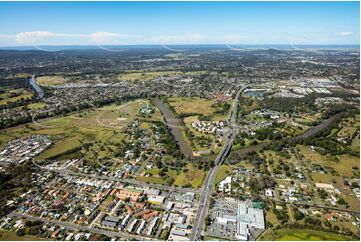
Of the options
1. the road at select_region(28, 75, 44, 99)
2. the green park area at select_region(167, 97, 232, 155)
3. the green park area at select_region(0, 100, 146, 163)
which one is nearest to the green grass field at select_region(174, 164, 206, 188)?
the green park area at select_region(167, 97, 232, 155)

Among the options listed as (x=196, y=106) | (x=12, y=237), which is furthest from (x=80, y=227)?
(x=196, y=106)

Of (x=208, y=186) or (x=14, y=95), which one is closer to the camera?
(x=208, y=186)

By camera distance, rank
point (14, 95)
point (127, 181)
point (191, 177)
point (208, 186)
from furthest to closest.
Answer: point (14, 95)
point (191, 177)
point (127, 181)
point (208, 186)

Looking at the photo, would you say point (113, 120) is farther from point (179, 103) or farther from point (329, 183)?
point (329, 183)

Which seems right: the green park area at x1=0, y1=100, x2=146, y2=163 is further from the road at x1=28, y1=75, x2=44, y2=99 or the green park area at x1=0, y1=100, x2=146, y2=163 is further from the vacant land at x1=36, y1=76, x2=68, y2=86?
the vacant land at x1=36, y1=76, x2=68, y2=86

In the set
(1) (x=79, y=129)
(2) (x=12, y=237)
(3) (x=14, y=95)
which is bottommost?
(2) (x=12, y=237)

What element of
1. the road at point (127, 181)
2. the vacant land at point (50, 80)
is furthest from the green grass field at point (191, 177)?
the vacant land at point (50, 80)

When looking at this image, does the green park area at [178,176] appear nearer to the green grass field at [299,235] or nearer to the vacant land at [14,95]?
the green grass field at [299,235]

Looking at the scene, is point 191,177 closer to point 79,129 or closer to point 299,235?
point 299,235
